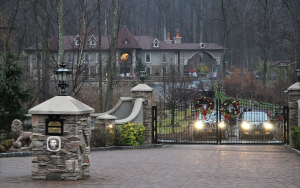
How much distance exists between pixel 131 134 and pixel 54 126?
25.8 ft

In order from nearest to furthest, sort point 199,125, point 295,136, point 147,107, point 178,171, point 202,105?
point 178,171 → point 295,136 → point 147,107 → point 199,125 → point 202,105

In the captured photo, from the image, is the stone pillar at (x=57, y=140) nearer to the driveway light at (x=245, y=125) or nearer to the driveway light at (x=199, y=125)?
the driveway light at (x=199, y=125)

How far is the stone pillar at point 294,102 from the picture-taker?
17.1 metres

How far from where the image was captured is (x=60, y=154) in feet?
29.2

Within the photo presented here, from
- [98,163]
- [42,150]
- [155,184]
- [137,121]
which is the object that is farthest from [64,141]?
[137,121]

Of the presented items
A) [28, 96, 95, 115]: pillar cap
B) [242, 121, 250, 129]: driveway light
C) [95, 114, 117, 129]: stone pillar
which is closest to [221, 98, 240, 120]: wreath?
[242, 121, 250, 129]: driveway light

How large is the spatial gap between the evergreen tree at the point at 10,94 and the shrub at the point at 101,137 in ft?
8.93

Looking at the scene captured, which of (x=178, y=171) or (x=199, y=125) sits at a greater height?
(x=199, y=125)

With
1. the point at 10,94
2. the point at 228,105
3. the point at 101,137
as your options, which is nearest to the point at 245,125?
the point at 228,105

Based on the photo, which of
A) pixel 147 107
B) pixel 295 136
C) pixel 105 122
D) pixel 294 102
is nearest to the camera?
pixel 295 136

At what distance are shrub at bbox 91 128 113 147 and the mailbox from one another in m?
6.90

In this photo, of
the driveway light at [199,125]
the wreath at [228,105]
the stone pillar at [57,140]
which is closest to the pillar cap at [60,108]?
the stone pillar at [57,140]

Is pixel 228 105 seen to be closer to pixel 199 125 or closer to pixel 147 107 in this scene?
pixel 199 125

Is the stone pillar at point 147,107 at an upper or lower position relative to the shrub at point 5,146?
upper
